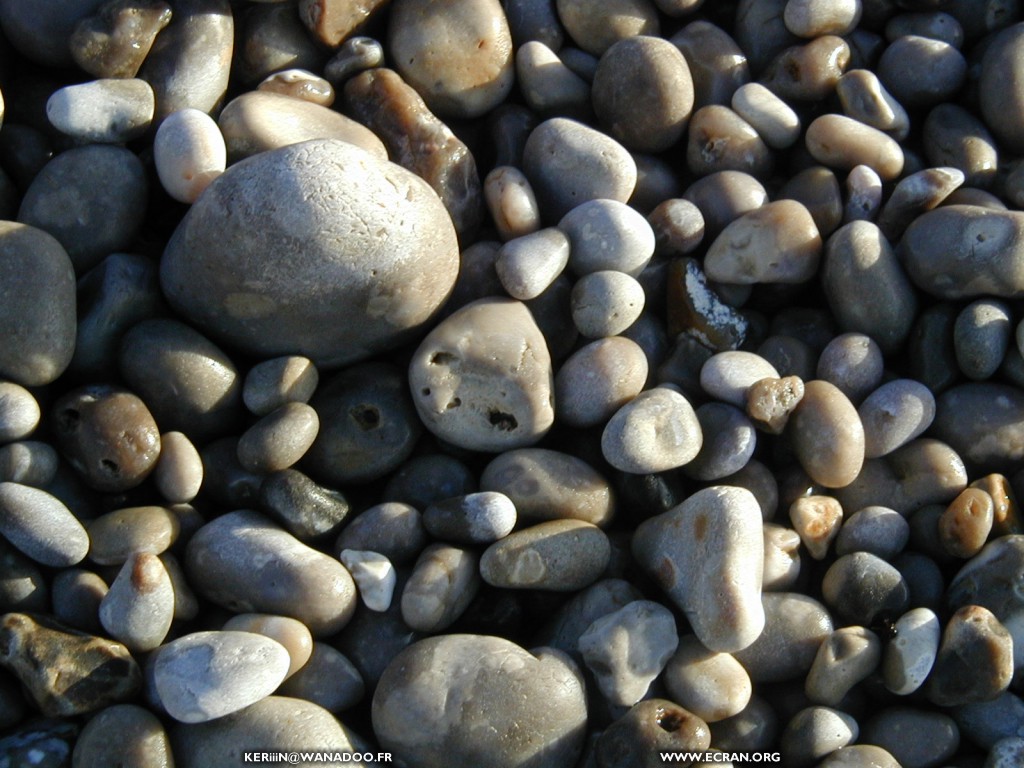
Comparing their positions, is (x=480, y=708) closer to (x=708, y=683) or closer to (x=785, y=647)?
(x=708, y=683)

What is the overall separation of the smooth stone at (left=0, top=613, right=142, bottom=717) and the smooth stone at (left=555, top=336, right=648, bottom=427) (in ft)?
4.60

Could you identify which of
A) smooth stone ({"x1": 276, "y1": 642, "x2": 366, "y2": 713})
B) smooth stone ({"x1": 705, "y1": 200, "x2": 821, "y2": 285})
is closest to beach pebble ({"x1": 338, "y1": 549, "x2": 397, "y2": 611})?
smooth stone ({"x1": 276, "y1": 642, "x2": 366, "y2": 713})

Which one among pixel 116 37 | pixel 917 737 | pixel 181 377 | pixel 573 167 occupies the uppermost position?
pixel 116 37

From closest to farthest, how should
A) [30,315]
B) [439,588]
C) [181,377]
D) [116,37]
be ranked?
[439,588] → [30,315] → [181,377] → [116,37]

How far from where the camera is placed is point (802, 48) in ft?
11.9

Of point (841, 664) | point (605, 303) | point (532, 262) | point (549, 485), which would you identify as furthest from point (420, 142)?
point (841, 664)

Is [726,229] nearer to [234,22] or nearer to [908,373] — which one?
[908,373]

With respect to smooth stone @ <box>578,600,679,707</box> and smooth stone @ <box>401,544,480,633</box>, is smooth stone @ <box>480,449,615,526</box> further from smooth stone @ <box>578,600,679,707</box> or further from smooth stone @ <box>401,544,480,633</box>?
smooth stone @ <box>578,600,679,707</box>

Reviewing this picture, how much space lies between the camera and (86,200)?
10.1 feet

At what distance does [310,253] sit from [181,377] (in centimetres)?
53

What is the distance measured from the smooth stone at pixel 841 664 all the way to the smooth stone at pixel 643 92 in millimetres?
1829

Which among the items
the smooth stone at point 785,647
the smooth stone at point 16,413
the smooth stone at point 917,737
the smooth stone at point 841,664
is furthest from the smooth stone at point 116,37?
the smooth stone at point 917,737

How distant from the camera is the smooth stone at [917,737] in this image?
2.55m

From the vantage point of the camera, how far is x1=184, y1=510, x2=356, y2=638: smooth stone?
267 centimetres
